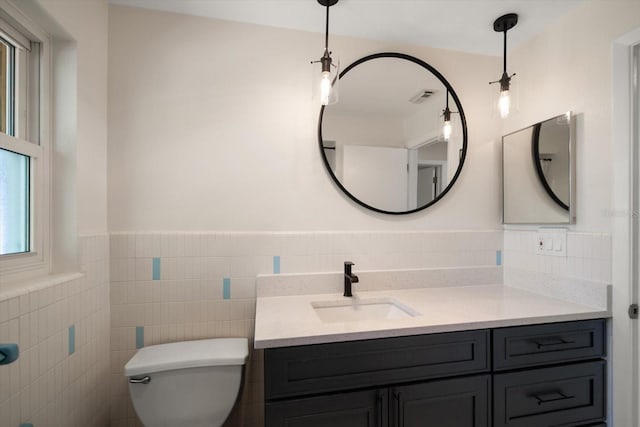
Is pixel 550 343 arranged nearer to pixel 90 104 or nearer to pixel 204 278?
pixel 204 278

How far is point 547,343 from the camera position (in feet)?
4.06

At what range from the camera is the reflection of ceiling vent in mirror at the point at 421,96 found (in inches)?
68.9

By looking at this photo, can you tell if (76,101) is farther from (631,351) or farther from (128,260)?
(631,351)

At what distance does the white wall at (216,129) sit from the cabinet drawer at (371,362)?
71 cm

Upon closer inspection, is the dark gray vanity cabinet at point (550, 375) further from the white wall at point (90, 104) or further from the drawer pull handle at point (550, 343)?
the white wall at point (90, 104)

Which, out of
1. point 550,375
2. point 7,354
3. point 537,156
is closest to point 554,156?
point 537,156

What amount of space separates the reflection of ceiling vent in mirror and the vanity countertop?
3.61 feet

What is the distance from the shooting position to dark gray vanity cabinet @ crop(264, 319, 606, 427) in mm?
1051

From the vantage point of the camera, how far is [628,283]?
4.14 ft

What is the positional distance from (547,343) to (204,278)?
1.58 metres

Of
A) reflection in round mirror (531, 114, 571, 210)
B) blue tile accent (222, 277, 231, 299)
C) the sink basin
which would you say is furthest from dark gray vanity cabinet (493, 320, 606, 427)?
blue tile accent (222, 277, 231, 299)

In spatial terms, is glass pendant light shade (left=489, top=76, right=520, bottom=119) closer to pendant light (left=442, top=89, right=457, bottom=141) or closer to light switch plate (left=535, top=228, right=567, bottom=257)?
pendant light (left=442, top=89, right=457, bottom=141)

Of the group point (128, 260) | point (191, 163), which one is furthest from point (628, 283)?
point (128, 260)

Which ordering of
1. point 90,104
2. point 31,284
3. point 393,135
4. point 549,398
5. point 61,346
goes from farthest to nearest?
point 393,135, point 90,104, point 549,398, point 61,346, point 31,284
